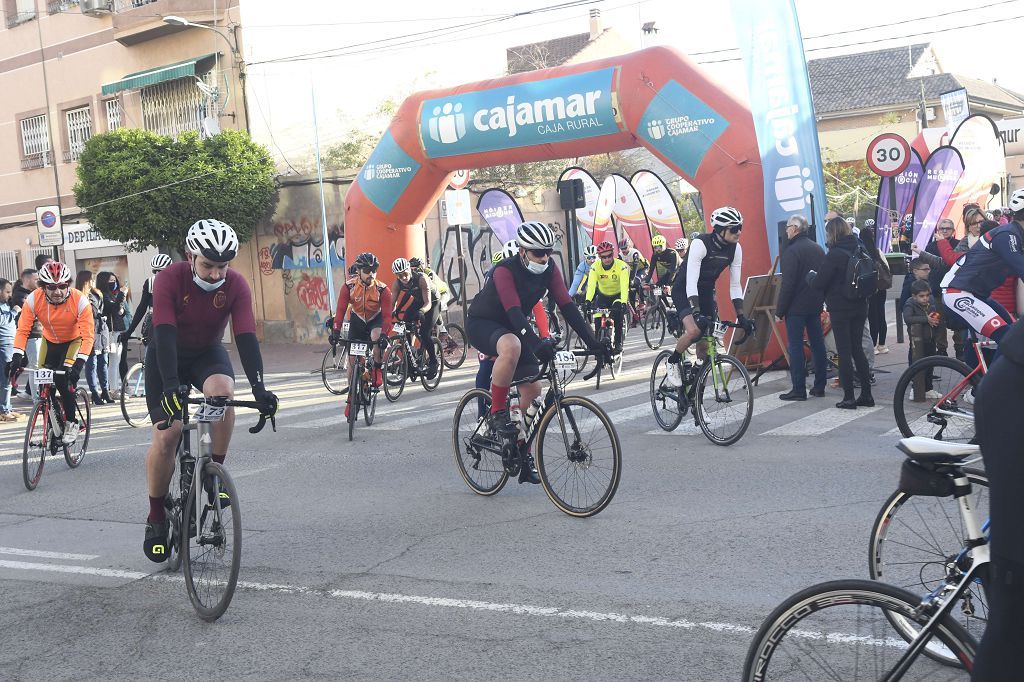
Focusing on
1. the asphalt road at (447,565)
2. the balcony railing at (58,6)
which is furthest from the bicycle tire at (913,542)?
the balcony railing at (58,6)

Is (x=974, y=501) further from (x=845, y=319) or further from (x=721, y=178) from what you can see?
(x=721, y=178)

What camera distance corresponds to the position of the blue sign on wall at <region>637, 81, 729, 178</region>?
569 inches

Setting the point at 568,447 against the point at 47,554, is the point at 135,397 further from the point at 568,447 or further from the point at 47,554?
the point at 568,447

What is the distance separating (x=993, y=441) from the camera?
250 cm

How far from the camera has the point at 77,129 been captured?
31359 millimetres

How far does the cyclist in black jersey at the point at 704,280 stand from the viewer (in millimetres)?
9492

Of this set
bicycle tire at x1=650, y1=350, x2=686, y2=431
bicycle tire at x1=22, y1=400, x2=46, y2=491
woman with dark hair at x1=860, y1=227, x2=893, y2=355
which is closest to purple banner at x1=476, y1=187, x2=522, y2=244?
woman with dark hair at x1=860, y1=227, x2=893, y2=355

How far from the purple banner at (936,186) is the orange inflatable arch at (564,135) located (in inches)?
376

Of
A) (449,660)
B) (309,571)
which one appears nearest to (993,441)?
(449,660)

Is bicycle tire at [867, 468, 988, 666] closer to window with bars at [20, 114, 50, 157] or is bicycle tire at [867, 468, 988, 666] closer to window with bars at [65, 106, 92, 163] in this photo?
window with bars at [65, 106, 92, 163]

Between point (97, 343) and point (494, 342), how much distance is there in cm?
979

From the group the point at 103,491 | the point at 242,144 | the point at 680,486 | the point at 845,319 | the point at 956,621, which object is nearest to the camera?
the point at 956,621

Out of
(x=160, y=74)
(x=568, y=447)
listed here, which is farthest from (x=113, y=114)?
(x=568, y=447)

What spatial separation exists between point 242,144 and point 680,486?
2109 cm
